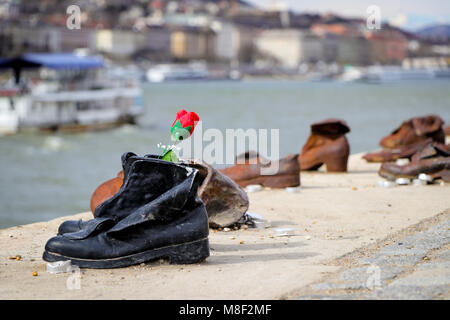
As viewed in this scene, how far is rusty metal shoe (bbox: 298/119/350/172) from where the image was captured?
11.0 metres

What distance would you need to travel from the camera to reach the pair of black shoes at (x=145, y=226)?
5465mm

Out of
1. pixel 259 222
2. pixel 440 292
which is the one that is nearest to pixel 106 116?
pixel 259 222

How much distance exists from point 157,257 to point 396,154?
21.7 ft

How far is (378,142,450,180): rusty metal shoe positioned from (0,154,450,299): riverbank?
345 mm

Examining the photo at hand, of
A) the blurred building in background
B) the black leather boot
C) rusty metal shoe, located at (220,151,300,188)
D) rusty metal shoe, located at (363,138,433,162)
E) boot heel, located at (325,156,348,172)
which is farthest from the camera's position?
the blurred building in background

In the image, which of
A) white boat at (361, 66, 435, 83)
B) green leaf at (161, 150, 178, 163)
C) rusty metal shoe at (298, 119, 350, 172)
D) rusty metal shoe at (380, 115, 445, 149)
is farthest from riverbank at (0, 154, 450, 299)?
white boat at (361, 66, 435, 83)

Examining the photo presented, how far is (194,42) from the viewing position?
173 m

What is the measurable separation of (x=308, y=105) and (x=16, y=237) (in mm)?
61361

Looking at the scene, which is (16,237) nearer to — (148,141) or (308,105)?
(148,141)

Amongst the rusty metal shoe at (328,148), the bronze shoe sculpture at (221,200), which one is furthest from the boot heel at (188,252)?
the rusty metal shoe at (328,148)

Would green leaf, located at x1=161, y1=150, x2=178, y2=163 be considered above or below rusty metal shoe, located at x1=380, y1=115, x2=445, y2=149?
above

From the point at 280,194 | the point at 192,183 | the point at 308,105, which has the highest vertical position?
the point at 192,183

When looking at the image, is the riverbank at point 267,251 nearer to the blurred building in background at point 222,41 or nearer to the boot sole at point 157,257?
the boot sole at point 157,257

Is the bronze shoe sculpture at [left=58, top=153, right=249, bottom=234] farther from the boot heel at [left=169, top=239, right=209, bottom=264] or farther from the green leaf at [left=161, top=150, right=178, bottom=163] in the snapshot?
the boot heel at [left=169, top=239, right=209, bottom=264]
